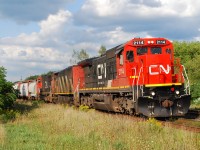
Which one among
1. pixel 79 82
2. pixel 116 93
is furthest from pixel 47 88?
pixel 116 93

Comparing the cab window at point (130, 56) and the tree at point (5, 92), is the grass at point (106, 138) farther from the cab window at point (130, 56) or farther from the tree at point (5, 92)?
the tree at point (5, 92)

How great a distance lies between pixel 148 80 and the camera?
15.7 m

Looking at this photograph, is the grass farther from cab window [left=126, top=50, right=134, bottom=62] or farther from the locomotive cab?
cab window [left=126, top=50, right=134, bottom=62]

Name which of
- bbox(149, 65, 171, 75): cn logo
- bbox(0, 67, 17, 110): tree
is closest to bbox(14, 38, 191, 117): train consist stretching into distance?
bbox(149, 65, 171, 75): cn logo

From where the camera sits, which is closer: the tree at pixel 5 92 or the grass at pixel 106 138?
the grass at pixel 106 138

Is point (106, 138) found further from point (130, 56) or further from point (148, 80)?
point (130, 56)

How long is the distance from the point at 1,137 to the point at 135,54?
7.65 meters

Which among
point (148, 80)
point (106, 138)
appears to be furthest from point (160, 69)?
point (106, 138)

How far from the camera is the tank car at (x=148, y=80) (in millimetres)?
15258

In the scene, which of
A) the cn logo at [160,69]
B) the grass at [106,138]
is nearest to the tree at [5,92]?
the grass at [106,138]

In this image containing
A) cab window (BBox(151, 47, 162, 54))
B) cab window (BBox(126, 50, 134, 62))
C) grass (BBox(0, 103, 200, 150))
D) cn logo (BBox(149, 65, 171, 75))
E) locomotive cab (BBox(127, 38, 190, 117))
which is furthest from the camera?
cab window (BBox(151, 47, 162, 54))

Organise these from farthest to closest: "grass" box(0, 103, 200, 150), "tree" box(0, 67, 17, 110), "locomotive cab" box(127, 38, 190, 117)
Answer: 1. "tree" box(0, 67, 17, 110)
2. "locomotive cab" box(127, 38, 190, 117)
3. "grass" box(0, 103, 200, 150)

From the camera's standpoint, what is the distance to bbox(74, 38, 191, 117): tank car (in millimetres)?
15258

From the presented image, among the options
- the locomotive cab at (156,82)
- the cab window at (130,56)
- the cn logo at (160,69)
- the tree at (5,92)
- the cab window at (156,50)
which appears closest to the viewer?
the locomotive cab at (156,82)
